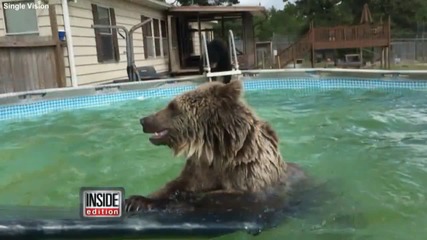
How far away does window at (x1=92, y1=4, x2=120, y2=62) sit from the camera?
13988 mm

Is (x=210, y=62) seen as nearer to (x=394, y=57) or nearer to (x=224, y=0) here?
(x=394, y=57)

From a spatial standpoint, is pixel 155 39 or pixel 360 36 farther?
pixel 360 36

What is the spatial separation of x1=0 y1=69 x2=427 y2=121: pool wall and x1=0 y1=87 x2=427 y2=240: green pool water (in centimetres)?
Result: 75

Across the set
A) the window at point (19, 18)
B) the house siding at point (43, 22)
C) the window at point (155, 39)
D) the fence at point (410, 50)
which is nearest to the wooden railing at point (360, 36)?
the window at point (155, 39)

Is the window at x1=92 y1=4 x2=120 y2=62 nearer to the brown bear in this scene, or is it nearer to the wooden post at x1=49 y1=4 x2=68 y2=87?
the wooden post at x1=49 y1=4 x2=68 y2=87

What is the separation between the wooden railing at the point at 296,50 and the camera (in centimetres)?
2097

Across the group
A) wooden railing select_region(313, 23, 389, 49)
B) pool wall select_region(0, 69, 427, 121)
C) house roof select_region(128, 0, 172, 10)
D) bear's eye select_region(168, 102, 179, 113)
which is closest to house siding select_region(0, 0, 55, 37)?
pool wall select_region(0, 69, 427, 121)

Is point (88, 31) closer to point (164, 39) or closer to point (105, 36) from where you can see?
point (105, 36)

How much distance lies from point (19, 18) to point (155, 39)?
304 inches

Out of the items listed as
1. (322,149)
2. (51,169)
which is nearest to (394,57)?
(322,149)

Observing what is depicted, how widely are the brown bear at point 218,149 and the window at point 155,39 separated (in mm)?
15008

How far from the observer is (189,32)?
75.3ft

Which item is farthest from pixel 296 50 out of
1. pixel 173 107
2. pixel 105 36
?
pixel 173 107

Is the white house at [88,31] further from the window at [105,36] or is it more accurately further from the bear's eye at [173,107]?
the bear's eye at [173,107]
